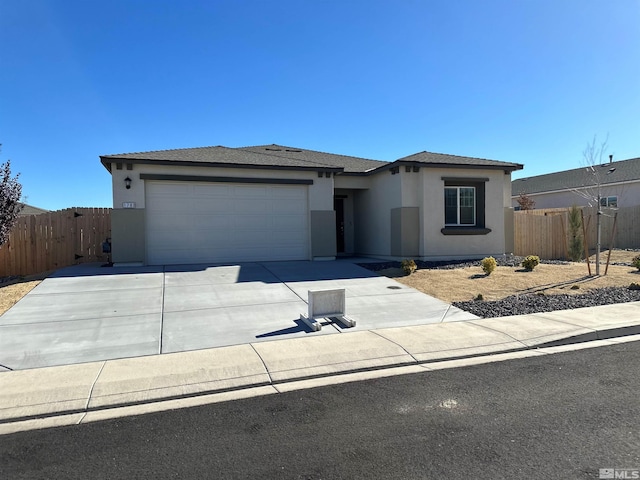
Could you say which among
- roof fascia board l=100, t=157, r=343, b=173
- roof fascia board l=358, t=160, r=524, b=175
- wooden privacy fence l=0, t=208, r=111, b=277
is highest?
roof fascia board l=358, t=160, r=524, b=175

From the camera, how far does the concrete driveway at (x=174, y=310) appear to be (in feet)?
22.1

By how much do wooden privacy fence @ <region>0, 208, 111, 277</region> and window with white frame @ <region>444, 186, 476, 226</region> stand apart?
12.8m

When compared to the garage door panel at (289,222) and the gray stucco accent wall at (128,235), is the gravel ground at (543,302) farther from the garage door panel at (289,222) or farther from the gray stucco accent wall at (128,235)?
the gray stucco accent wall at (128,235)

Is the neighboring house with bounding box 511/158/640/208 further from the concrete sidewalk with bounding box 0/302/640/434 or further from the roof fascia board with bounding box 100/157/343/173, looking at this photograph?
the concrete sidewalk with bounding box 0/302/640/434

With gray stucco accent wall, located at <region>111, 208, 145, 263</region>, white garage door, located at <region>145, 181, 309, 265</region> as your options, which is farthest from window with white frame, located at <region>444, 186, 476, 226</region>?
gray stucco accent wall, located at <region>111, 208, 145, 263</region>

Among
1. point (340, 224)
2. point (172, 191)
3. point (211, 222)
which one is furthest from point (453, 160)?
point (172, 191)

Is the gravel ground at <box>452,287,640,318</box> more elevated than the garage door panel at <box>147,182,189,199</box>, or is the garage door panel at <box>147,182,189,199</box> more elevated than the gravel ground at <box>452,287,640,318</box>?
the garage door panel at <box>147,182,189,199</box>

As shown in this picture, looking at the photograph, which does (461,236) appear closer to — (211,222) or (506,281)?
(506,281)

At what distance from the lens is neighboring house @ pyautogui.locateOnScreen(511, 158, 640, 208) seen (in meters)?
26.5

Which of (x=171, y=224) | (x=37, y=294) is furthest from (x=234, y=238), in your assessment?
(x=37, y=294)

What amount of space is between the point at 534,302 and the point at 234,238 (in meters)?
9.80

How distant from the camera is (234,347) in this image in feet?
21.6

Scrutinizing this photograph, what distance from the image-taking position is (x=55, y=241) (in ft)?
47.3

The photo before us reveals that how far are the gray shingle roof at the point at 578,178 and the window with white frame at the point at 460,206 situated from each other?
37.1 feet
